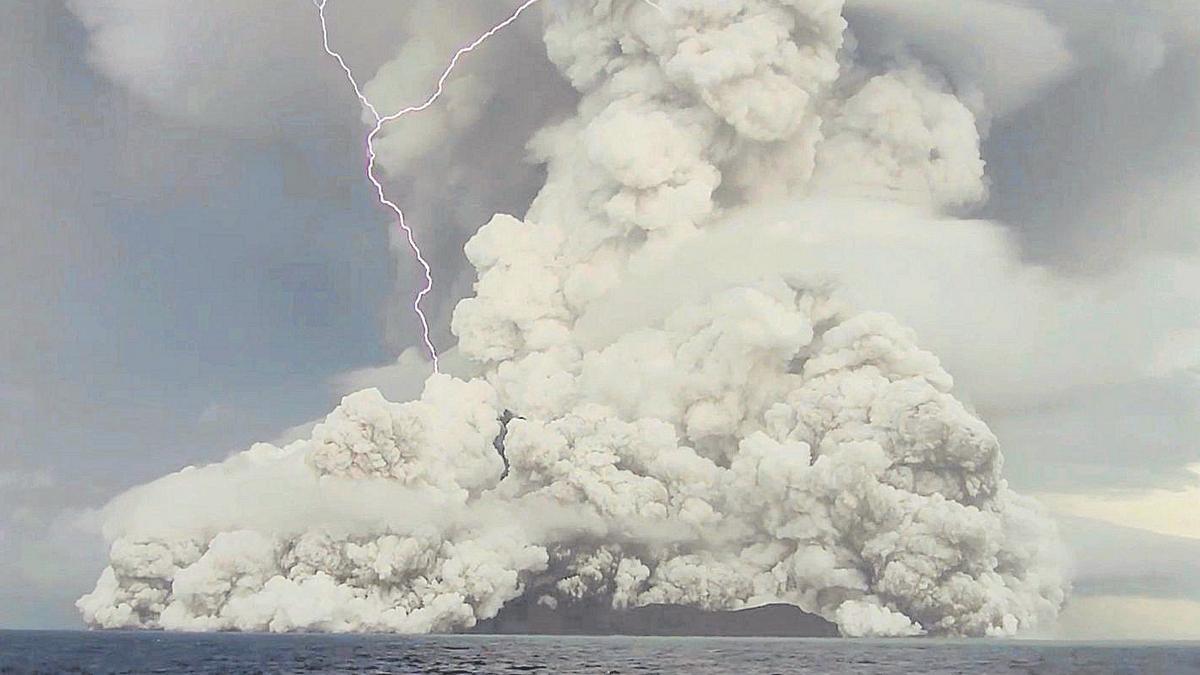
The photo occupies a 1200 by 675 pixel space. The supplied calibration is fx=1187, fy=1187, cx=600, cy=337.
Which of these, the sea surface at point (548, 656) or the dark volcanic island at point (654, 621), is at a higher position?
the dark volcanic island at point (654, 621)

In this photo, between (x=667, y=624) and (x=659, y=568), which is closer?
(x=659, y=568)

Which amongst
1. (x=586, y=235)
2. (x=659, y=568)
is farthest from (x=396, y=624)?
(x=586, y=235)

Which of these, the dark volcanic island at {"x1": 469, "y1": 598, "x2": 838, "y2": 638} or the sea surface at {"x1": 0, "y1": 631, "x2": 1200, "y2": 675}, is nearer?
the sea surface at {"x1": 0, "y1": 631, "x2": 1200, "y2": 675}

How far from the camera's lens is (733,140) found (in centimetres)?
4341

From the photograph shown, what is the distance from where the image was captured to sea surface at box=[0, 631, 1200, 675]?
34125 mm

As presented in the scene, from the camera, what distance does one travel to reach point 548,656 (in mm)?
40906

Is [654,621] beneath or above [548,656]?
above

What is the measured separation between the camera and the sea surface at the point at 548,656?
3412 cm

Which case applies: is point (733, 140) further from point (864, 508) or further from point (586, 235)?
point (864, 508)

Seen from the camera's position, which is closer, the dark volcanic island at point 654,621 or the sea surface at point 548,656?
the sea surface at point 548,656

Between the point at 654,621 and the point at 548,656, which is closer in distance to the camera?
the point at 548,656

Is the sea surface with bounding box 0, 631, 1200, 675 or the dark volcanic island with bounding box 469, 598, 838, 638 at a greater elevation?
the dark volcanic island with bounding box 469, 598, 838, 638

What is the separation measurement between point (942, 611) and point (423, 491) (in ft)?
66.0

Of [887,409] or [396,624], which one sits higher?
[887,409]
